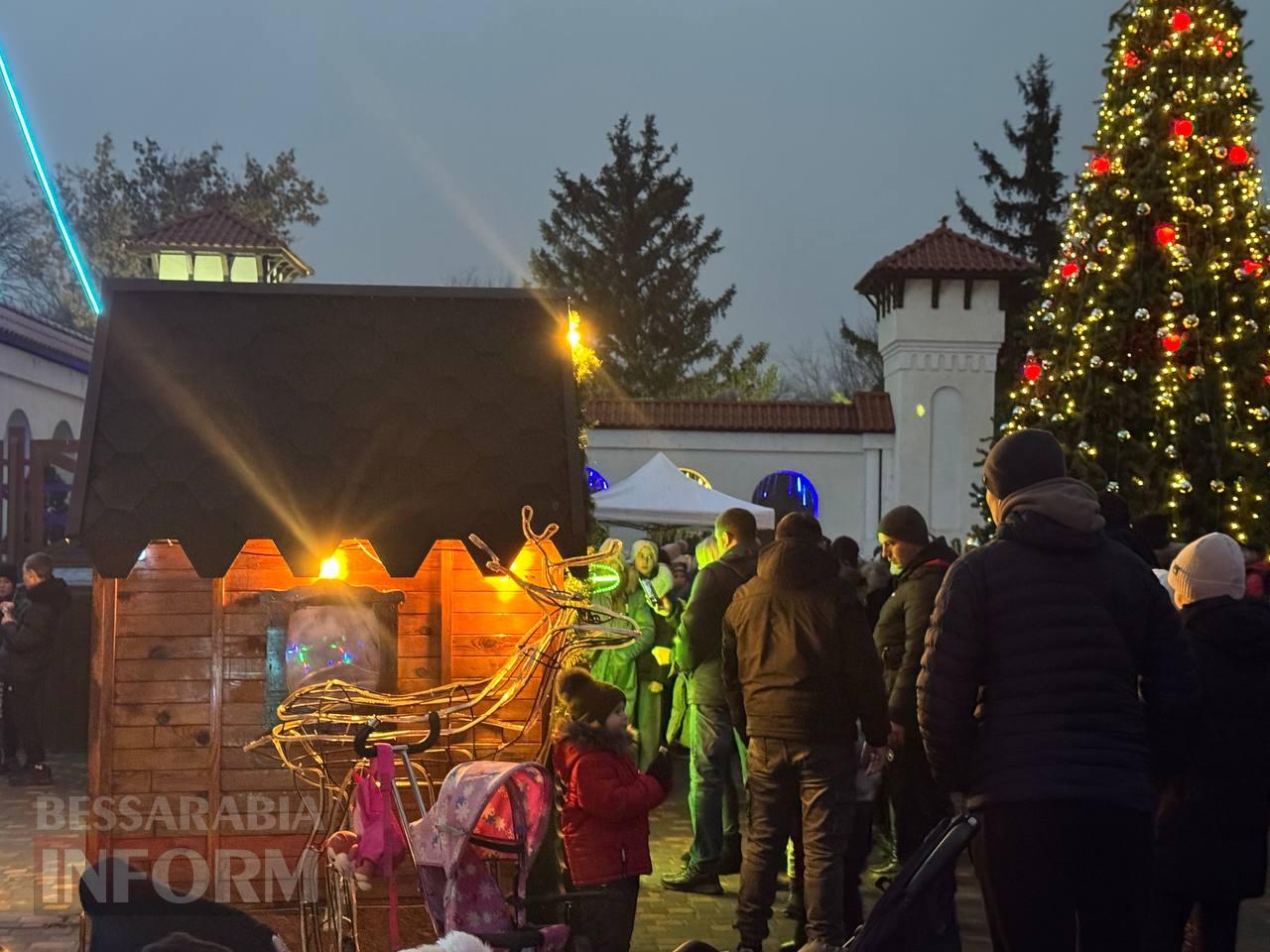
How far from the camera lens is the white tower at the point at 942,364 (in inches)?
1226

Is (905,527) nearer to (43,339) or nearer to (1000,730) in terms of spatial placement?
(1000,730)

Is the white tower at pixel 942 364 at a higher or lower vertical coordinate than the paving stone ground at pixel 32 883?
higher

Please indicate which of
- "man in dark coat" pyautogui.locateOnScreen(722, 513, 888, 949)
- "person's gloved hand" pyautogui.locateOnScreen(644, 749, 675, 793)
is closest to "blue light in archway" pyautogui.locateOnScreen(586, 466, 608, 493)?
"man in dark coat" pyautogui.locateOnScreen(722, 513, 888, 949)

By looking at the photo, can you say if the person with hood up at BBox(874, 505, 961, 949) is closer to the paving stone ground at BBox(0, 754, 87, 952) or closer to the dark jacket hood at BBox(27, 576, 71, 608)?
the paving stone ground at BBox(0, 754, 87, 952)

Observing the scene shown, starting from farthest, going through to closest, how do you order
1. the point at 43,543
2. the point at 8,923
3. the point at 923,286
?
the point at 923,286 → the point at 43,543 → the point at 8,923

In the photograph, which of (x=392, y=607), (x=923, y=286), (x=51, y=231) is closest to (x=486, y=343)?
(x=392, y=607)

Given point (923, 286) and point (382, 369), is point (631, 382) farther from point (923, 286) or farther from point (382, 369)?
point (382, 369)

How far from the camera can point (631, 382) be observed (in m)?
50.6

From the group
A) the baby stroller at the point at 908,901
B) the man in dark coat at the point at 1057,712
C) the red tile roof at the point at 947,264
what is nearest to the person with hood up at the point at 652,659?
the man in dark coat at the point at 1057,712

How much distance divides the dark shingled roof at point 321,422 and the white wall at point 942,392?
24.7 meters

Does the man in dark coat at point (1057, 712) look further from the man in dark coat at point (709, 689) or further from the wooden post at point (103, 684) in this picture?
the man in dark coat at point (709, 689)

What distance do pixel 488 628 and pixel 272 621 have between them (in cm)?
96

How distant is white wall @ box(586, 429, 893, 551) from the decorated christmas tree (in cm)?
1457

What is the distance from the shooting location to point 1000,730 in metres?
4.49
